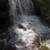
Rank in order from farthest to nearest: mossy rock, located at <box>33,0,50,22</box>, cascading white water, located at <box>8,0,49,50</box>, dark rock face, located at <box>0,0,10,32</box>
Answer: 1. mossy rock, located at <box>33,0,50,22</box>
2. dark rock face, located at <box>0,0,10,32</box>
3. cascading white water, located at <box>8,0,49,50</box>

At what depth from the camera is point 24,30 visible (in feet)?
20.8

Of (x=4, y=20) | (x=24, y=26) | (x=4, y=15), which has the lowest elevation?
(x=24, y=26)

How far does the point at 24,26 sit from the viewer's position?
6.58m

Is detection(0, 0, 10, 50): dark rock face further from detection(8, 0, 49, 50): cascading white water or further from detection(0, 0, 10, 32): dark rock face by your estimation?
Answer: detection(8, 0, 49, 50): cascading white water

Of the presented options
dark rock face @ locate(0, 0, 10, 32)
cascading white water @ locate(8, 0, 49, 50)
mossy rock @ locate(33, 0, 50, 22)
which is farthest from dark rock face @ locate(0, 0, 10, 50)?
mossy rock @ locate(33, 0, 50, 22)

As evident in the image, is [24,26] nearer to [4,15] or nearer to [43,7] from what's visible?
[4,15]


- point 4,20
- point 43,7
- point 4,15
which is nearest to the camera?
point 4,15

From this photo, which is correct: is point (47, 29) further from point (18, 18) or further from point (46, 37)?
point (18, 18)

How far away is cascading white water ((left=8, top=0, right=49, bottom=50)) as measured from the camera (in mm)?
5520

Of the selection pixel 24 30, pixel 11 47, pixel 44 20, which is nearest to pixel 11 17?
pixel 24 30

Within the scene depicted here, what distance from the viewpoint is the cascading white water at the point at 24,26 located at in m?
5.52

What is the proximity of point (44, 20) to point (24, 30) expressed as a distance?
147 cm

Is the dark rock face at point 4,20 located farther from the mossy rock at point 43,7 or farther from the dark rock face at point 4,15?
the mossy rock at point 43,7

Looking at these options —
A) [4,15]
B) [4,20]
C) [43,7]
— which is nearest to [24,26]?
[4,20]
